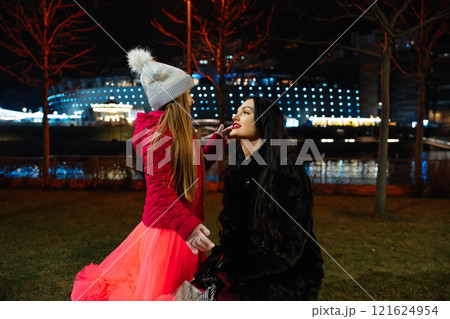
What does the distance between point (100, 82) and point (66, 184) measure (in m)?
133

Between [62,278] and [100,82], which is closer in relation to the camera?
[62,278]

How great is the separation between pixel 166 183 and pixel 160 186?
4 centimetres

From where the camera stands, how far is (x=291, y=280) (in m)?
2.31

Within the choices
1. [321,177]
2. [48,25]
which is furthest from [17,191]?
[321,177]

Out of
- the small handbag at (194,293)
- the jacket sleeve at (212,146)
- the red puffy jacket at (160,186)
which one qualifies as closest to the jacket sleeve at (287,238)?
the small handbag at (194,293)

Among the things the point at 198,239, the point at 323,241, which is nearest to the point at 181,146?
the point at 198,239

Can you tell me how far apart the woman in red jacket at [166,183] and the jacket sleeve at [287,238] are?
0.25m

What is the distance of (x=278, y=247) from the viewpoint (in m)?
2.25

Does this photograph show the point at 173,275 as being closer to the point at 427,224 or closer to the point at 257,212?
the point at 257,212

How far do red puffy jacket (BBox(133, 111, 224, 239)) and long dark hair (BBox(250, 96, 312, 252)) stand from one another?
0.36 metres

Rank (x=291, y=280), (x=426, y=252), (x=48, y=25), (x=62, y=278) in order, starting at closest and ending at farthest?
1. (x=291, y=280)
2. (x=62, y=278)
3. (x=426, y=252)
4. (x=48, y=25)

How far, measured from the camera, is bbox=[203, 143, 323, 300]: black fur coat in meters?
2.22

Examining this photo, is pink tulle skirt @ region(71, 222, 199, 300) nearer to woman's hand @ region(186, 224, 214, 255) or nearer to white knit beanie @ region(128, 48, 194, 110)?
woman's hand @ region(186, 224, 214, 255)

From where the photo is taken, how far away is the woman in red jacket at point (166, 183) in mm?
2469
